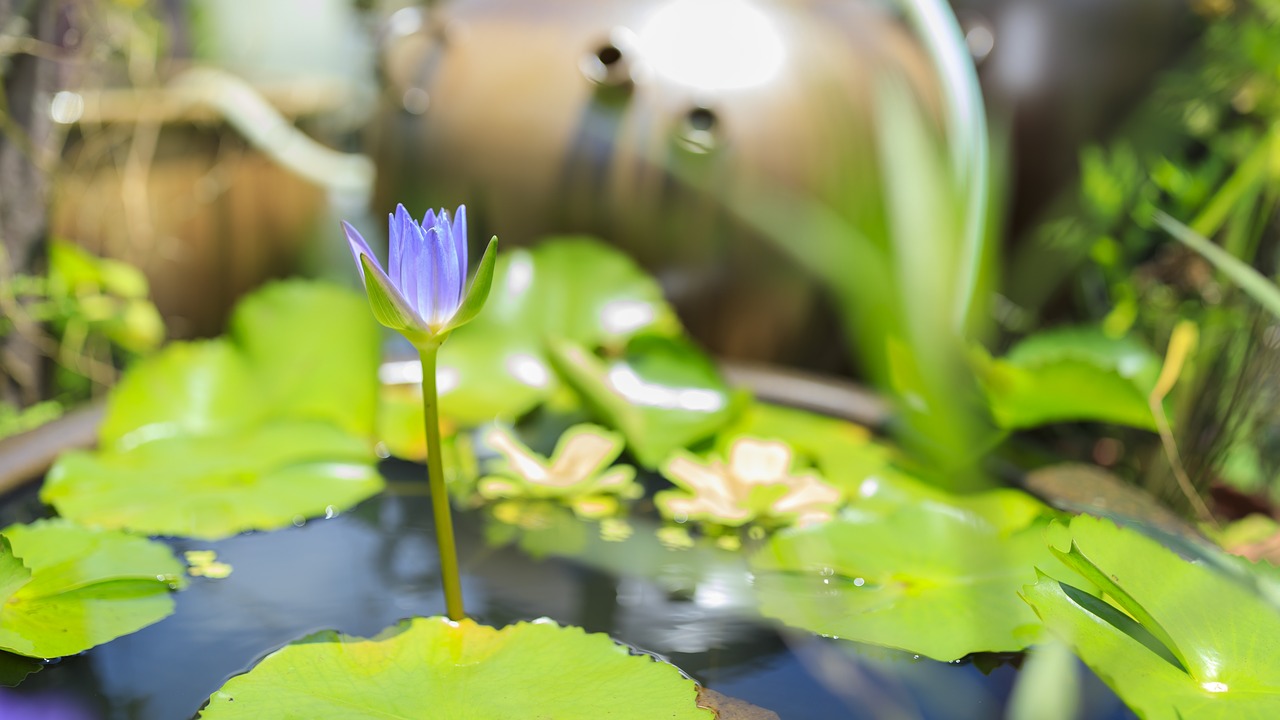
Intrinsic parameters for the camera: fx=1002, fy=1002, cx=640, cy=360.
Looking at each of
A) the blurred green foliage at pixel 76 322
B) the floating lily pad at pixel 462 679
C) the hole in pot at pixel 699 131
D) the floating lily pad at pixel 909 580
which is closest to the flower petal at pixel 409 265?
the floating lily pad at pixel 462 679

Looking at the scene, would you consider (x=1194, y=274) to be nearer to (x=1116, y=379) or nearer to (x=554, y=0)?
(x=1116, y=379)

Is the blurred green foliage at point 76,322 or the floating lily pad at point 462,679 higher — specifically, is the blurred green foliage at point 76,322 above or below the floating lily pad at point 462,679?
below

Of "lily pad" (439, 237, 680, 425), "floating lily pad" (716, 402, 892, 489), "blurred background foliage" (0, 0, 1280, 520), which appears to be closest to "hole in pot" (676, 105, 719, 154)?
"blurred background foliage" (0, 0, 1280, 520)

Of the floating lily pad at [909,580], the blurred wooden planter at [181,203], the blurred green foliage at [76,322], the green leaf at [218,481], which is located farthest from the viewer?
the blurred wooden planter at [181,203]

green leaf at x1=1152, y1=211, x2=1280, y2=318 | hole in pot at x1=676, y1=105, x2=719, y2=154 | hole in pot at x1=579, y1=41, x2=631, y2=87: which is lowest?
green leaf at x1=1152, y1=211, x2=1280, y2=318

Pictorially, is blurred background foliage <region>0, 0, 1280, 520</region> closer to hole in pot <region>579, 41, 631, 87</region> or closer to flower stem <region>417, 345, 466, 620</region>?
hole in pot <region>579, 41, 631, 87</region>

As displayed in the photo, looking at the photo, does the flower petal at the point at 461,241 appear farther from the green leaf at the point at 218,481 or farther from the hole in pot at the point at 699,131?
the hole in pot at the point at 699,131

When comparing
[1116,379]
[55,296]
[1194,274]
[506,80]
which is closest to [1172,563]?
[1116,379]
